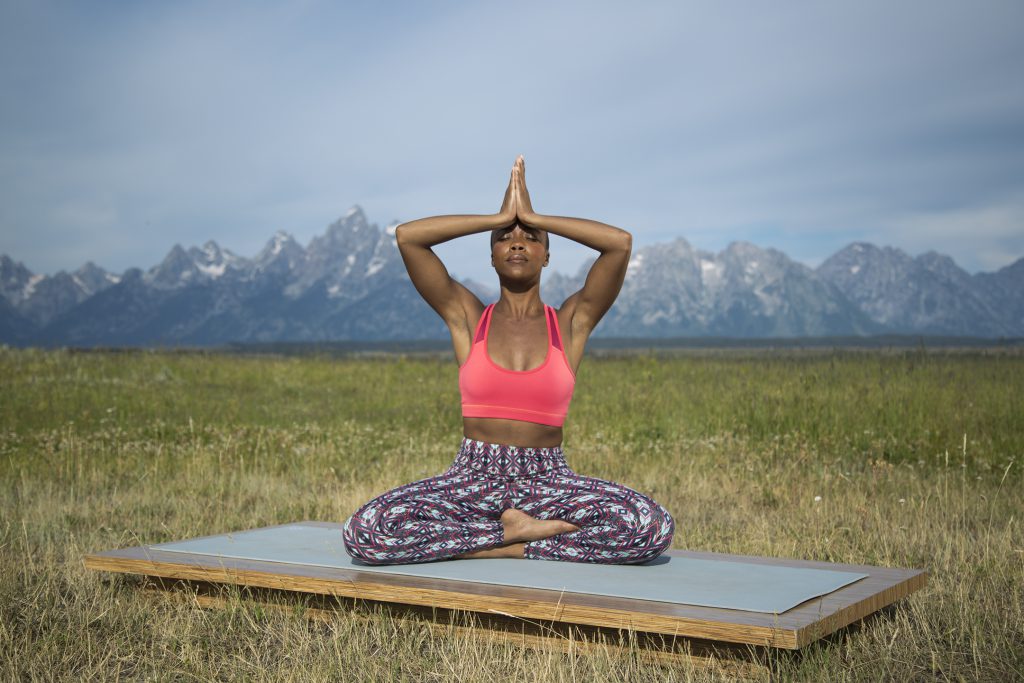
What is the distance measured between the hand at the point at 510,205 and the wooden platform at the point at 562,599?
1.91 metres

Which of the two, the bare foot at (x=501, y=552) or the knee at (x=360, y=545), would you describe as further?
the bare foot at (x=501, y=552)

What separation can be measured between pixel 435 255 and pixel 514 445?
45.6 inches

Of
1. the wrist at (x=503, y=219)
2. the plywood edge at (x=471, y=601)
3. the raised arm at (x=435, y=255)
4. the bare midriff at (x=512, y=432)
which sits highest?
the wrist at (x=503, y=219)

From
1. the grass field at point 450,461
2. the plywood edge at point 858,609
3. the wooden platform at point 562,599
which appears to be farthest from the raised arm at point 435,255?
the plywood edge at point 858,609

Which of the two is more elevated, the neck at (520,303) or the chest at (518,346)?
the neck at (520,303)

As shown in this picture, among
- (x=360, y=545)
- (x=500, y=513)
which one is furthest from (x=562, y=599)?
(x=360, y=545)

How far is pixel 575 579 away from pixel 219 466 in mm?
6507

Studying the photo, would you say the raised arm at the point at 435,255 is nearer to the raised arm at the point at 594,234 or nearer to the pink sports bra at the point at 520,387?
the raised arm at the point at 594,234

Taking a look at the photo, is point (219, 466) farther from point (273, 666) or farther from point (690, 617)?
point (690, 617)

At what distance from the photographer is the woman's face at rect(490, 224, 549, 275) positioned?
529cm

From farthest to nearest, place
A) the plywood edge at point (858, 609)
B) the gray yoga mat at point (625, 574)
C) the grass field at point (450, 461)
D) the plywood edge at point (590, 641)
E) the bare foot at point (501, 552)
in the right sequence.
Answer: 1. the bare foot at point (501, 552)
2. the grass field at point (450, 461)
3. the gray yoga mat at point (625, 574)
4. the plywood edge at point (590, 641)
5. the plywood edge at point (858, 609)

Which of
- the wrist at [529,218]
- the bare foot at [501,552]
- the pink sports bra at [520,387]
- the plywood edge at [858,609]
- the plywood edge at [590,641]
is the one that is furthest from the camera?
the bare foot at [501,552]

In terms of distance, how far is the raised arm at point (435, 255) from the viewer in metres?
5.21

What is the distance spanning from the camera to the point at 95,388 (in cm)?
1711
